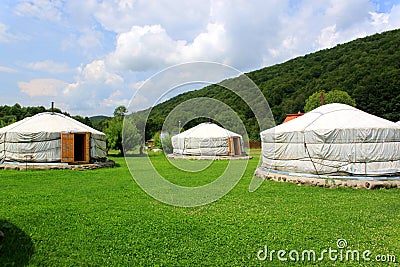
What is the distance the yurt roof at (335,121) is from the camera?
760 centimetres

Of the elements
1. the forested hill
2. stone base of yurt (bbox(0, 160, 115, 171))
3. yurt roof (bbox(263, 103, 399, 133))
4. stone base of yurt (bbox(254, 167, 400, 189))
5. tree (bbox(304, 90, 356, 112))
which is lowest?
stone base of yurt (bbox(254, 167, 400, 189))

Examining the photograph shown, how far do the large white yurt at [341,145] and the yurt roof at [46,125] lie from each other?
756 cm

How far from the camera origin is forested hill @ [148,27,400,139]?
26359 millimetres

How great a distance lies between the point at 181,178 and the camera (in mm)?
8875

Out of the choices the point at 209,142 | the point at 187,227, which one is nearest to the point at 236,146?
the point at 209,142

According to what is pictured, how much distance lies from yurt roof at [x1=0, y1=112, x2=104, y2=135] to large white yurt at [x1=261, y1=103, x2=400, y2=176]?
7556 millimetres

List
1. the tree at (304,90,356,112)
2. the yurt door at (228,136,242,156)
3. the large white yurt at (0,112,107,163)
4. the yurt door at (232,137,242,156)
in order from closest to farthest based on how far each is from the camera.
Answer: the large white yurt at (0,112,107,163) → the yurt door at (228,136,242,156) → the yurt door at (232,137,242,156) → the tree at (304,90,356,112)

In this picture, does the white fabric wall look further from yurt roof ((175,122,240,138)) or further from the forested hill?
the forested hill

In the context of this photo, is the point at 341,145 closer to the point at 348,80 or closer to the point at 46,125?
the point at 46,125

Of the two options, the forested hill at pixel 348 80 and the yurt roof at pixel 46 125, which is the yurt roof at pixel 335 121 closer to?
the yurt roof at pixel 46 125

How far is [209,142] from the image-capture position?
16.3 meters

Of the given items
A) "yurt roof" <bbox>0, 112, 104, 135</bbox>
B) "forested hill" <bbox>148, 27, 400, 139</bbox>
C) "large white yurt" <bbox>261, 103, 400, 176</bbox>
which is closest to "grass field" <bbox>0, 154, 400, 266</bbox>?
"large white yurt" <bbox>261, 103, 400, 176</bbox>

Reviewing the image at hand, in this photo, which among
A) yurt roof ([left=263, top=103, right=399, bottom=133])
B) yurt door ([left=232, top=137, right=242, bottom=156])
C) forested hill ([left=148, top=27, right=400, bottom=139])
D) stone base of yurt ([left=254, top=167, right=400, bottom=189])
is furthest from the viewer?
forested hill ([left=148, top=27, right=400, bottom=139])

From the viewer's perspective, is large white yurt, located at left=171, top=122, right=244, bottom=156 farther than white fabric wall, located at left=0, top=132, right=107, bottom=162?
Yes
